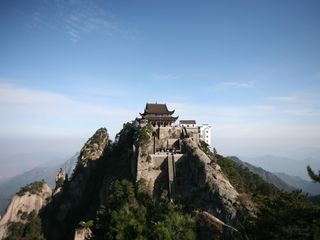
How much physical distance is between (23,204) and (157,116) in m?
33.0

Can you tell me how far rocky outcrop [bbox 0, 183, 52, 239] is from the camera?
57.2 meters

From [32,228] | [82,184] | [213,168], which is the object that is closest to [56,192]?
[82,184]

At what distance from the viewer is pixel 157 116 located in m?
59.7

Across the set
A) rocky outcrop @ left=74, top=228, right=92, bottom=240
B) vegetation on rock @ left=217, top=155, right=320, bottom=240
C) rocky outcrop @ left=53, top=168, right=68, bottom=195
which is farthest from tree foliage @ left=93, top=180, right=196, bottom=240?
rocky outcrop @ left=53, top=168, right=68, bottom=195

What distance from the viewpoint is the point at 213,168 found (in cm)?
4441

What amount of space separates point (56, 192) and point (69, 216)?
25.3 ft

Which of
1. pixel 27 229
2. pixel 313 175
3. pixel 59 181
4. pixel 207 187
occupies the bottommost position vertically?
pixel 27 229

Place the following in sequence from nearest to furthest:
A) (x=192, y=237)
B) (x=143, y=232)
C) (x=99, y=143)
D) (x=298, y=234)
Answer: (x=298, y=234) < (x=192, y=237) < (x=143, y=232) < (x=99, y=143)

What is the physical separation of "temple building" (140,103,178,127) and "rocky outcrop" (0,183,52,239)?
27.3 meters

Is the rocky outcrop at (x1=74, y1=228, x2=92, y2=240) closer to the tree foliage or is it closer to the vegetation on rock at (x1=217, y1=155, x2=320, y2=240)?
the tree foliage

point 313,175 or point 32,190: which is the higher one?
point 313,175

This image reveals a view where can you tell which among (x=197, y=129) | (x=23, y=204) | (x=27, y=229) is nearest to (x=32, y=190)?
(x=23, y=204)

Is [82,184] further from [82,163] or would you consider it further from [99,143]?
Answer: [99,143]

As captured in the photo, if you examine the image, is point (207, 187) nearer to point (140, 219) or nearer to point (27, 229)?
point (140, 219)
